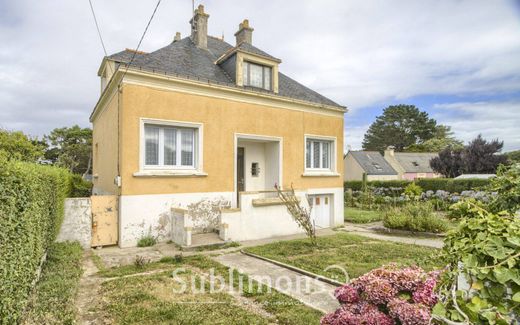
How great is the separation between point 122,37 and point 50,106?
91.5 feet

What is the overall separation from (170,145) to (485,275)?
31.3 ft

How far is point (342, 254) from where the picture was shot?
7863 millimetres

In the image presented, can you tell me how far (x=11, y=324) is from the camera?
3.24m

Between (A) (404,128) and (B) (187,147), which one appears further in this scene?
(A) (404,128)

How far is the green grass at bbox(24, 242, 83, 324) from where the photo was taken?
153 inches

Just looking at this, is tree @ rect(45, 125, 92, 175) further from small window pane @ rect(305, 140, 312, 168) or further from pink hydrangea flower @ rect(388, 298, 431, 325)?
pink hydrangea flower @ rect(388, 298, 431, 325)

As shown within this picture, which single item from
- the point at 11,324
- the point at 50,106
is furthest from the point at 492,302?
the point at 50,106

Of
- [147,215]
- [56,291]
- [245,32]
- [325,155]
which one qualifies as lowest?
[56,291]

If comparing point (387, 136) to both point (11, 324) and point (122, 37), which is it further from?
point (11, 324)

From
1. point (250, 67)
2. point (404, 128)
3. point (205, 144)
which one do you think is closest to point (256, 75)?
point (250, 67)

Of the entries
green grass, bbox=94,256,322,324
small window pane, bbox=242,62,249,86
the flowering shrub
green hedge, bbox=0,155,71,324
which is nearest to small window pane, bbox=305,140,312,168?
small window pane, bbox=242,62,249,86

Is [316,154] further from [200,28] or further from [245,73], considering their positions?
[200,28]

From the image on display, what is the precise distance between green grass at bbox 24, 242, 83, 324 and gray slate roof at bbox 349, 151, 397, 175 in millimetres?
35072

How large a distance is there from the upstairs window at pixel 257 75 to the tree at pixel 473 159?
29.6 meters
